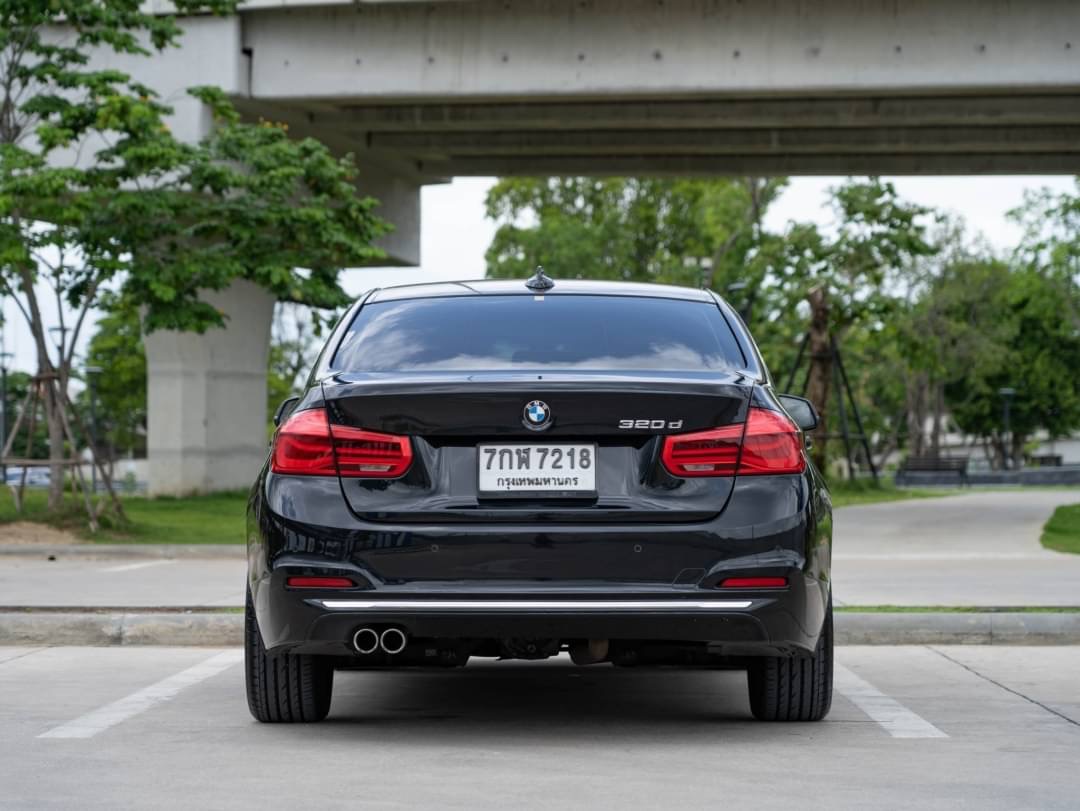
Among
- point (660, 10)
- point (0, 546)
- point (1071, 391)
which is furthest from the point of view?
point (1071, 391)

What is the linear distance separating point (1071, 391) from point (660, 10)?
63.3 meters

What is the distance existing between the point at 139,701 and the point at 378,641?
6.56ft

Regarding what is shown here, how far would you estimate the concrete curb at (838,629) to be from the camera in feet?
32.0

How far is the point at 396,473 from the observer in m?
5.82

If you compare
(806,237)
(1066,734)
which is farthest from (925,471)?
(1066,734)

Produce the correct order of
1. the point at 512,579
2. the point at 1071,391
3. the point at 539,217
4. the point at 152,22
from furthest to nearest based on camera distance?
the point at 1071,391
the point at 539,217
the point at 152,22
the point at 512,579

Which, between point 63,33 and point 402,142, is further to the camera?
point 402,142

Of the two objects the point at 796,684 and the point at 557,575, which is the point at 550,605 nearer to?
the point at 557,575

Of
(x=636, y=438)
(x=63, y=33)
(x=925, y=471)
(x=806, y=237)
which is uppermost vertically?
(x=63, y=33)

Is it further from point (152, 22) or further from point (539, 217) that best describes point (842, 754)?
point (539, 217)

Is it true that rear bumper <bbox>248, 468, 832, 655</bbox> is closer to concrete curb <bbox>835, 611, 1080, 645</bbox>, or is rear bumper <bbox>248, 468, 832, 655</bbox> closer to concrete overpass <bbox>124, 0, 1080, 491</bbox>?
concrete curb <bbox>835, 611, 1080, 645</bbox>

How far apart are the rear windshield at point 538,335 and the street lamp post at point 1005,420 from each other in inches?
2733

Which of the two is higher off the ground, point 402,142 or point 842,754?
point 402,142

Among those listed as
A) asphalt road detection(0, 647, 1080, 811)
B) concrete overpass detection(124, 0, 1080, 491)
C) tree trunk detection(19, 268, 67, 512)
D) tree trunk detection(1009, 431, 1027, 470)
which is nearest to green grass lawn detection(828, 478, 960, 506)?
concrete overpass detection(124, 0, 1080, 491)
